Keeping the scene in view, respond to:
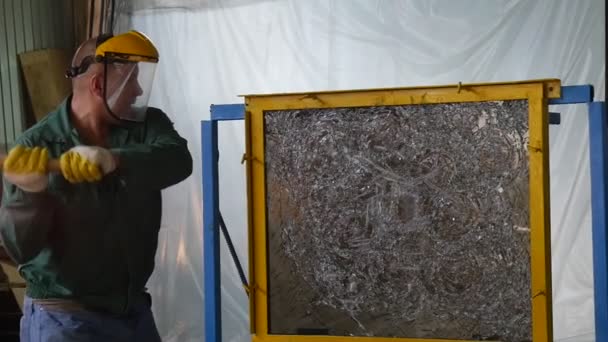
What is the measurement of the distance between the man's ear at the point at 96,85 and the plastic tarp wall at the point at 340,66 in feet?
5.11

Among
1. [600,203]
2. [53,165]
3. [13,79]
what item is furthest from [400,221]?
[13,79]

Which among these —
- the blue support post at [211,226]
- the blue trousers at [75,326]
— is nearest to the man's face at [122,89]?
the blue support post at [211,226]

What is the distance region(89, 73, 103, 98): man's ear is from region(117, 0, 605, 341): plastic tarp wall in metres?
1.56

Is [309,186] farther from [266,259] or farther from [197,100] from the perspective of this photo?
[197,100]

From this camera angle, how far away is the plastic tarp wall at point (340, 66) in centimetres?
336

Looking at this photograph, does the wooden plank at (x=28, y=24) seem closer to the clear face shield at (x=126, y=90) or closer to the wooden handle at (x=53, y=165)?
the clear face shield at (x=126, y=90)

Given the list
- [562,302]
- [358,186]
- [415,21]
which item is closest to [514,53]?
[415,21]

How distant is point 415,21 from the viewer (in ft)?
11.4

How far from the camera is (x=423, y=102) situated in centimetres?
231

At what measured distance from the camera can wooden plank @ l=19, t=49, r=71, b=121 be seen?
3.79m

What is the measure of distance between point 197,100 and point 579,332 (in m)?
1.93

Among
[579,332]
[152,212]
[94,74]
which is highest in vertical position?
[94,74]

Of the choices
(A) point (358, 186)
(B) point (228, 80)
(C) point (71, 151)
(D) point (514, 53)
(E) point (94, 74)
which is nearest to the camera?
(C) point (71, 151)

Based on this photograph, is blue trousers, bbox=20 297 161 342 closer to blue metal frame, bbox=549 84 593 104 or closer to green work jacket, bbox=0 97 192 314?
green work jacket, bbox=0 97 192 314
